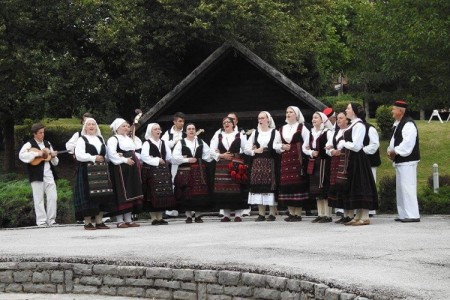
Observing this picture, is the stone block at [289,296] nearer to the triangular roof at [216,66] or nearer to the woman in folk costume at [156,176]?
the woman in folk costume at [156,176]

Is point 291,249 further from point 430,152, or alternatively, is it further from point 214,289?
point 430,152

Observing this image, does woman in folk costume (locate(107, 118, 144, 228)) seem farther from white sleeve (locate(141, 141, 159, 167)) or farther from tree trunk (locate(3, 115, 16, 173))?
tree trunk (locate(3, 115, 16, 173))

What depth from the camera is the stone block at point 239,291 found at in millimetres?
9539

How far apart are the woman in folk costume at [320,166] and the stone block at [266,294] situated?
19.7ft

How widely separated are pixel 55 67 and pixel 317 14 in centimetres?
1091

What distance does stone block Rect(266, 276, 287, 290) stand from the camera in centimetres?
914

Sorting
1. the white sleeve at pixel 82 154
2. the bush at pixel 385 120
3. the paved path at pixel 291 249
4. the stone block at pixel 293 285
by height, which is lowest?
the stone block at pixel 293 285

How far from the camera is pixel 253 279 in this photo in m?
9.45

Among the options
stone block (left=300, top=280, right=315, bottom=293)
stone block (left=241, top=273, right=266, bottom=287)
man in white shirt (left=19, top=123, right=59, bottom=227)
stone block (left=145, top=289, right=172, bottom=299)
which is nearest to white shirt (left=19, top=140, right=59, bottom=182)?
man in white shirt (left=19, top=123, right=59, bottom=227)

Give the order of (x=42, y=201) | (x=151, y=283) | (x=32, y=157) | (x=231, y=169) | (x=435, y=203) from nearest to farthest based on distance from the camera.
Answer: (x=151, y=283) < (x=231, y=169) < (x=32, y=157) < (x=42, y=201) < (x=435, y=203)

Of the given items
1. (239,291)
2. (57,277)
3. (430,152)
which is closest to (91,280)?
(57,277)

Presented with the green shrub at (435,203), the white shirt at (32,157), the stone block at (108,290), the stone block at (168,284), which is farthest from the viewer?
the green shrub at (435,203)

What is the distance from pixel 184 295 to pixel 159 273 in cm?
38

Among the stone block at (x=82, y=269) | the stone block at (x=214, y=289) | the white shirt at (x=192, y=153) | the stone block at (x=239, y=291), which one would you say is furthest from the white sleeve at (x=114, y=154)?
the stone block at (x=239, y=291)
